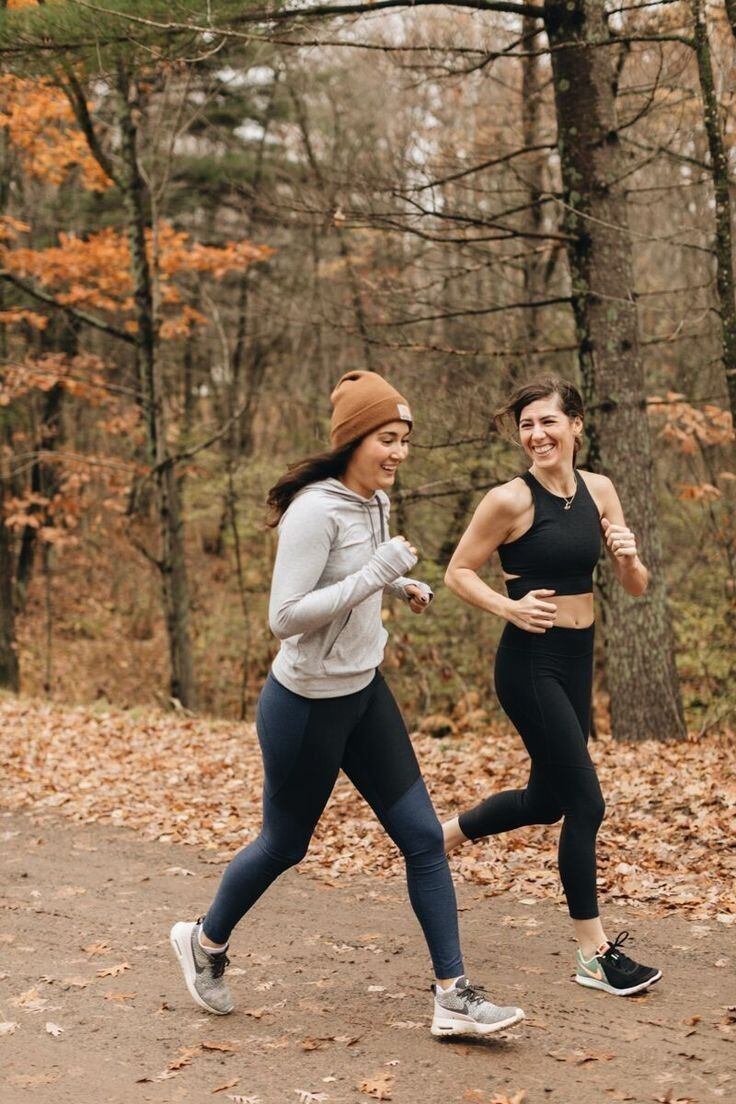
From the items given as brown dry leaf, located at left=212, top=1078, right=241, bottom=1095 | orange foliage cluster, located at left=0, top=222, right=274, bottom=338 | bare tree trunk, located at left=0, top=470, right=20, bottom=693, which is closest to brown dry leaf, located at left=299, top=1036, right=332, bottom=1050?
brown dry leaf, located at left=212, top=1078, right=241, bottom=1095

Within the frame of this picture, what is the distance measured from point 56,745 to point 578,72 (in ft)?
24.5

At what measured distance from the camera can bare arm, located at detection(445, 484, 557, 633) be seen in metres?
4.06

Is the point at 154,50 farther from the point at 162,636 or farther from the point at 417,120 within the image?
the point at 162,636

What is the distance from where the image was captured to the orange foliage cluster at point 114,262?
14961 mm

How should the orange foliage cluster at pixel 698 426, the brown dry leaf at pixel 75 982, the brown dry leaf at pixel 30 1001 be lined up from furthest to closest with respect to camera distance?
1. the orange foliage cluster at pixel 698 426
2. the brown dry leaf at pixel 75 982
3. the brown dry leaf at pixel 30 1001

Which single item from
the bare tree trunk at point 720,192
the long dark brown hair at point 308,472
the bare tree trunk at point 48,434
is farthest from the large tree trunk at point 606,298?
the bare tree trunk at point 48,434

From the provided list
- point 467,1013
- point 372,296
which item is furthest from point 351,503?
point 372,296

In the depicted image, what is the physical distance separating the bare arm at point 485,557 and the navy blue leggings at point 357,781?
19.9 inches

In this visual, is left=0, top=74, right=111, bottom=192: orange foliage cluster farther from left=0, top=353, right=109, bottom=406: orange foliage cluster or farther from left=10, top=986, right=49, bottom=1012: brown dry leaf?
left=10, top=986, right=49, bottom=1012: brown dry leaf

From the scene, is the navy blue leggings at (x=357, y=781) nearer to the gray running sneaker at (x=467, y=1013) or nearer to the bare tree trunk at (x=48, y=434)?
the gray running sneaker at (x=467, y=1013)

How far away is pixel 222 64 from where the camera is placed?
1358 cm

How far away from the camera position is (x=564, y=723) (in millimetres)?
4160

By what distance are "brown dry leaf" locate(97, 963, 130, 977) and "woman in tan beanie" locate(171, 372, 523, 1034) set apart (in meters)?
1.20

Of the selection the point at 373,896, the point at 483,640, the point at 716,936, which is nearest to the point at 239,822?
the point at 373,896
